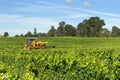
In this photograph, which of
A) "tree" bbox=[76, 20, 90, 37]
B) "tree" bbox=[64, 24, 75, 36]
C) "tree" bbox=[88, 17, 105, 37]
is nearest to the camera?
"tree" bbox=[88, 17, 105, 37]

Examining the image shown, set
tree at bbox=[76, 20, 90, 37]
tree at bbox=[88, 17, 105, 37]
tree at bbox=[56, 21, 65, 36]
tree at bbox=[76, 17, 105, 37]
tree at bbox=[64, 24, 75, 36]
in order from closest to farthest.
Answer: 1. tree at bbox=[88, 17, 105, 37]
2. tree at bbox=[76, 17, 105, 37]
3. tree at bbox=[76, 20, 90, 37]
4. tree at bbox=[64, 24, 75, 36]
5. tree at bbox=[56, 21, 65, 36]

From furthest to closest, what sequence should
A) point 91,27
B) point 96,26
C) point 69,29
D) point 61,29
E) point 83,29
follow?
point 61,29, point 69,29, point 91,27, point 83,29, point 96,26

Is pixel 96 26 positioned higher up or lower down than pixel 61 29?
higher up

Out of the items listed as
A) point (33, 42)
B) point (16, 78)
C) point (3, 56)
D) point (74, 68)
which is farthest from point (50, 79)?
point (33, 42)

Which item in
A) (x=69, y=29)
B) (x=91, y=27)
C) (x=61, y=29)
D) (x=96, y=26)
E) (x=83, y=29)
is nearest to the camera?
(x=96, y=26)

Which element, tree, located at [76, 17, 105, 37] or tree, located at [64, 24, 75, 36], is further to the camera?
tree, located at [64, 24, 75, 36]

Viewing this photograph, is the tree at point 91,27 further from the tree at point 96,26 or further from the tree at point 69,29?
the tree at point 69,29

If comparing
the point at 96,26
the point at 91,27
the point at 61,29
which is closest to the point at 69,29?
the point at 61,29

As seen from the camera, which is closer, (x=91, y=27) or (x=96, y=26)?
(x=96, y=26)

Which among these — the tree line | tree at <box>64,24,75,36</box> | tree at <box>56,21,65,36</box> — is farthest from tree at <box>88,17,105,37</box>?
tree at <box>56,21,65,36</box>

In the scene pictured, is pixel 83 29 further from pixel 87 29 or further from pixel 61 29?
pixel 61 29

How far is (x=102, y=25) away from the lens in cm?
14138

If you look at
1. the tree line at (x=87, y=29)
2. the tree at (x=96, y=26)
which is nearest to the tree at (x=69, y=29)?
the tree line at (x=87, y=29)

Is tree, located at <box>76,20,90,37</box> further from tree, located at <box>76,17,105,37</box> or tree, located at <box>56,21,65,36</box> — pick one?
tree, located at <box>56,21,65,36</box>
